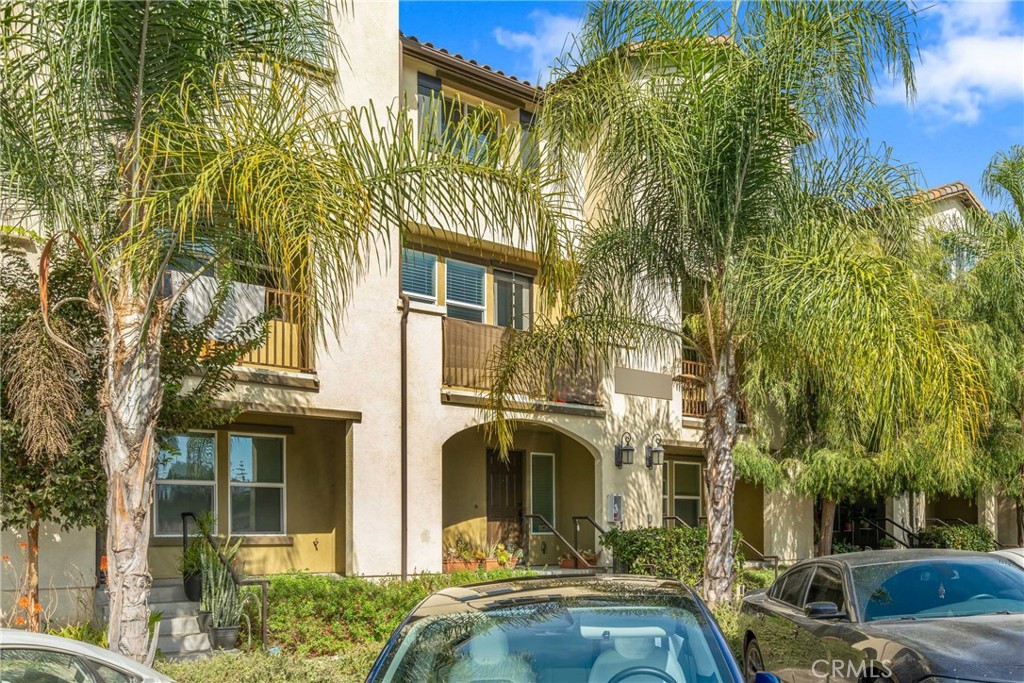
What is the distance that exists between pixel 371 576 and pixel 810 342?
23.7 ft

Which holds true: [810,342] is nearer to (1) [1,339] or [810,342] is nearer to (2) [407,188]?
(2) [407,188]

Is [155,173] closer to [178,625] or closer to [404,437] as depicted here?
[178,625]

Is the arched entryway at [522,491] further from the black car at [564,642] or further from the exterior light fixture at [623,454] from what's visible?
the black car at [564,642]

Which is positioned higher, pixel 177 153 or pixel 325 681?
pixel 177 153

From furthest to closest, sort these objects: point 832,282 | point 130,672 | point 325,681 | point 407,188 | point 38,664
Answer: point 832,282 < point 325,681 < point 407,188 < point 130,672 < point 38,664

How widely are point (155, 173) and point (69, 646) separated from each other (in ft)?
12.8

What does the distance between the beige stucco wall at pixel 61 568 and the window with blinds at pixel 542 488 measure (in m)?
9.78

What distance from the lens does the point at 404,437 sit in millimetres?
15570

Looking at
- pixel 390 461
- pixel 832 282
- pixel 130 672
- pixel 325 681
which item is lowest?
pixel 325 681

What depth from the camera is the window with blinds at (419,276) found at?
17.6 metres

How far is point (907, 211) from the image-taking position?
13586 millimetres

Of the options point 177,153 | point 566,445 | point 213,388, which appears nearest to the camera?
point 177,153

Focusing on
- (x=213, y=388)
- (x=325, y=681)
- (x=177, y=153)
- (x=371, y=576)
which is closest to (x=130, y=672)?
(x=325, y=681)

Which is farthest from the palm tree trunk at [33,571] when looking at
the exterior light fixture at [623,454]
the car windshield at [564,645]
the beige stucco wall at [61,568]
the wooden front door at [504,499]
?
the exterior light fixture at [623,454]
